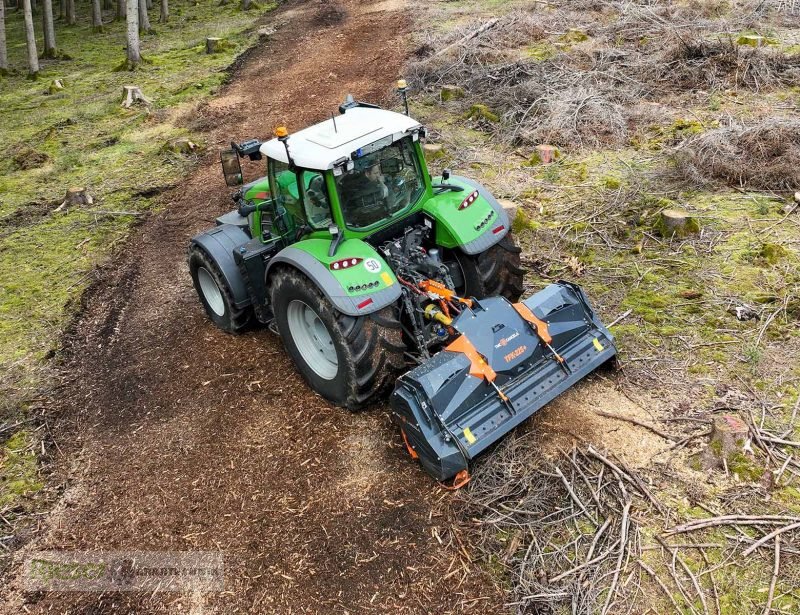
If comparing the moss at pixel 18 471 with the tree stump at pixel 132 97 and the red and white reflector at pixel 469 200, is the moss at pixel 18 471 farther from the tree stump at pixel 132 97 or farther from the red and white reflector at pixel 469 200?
the tree stump at pixel 132 97

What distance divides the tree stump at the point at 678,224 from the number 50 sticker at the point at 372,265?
3.88 metres

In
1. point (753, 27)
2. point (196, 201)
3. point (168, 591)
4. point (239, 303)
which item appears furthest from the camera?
point (753, 27)

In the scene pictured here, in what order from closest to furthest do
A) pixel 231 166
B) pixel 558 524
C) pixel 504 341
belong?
1. pixel 558 524
2. pixel 504 341
3. pixel 231 166

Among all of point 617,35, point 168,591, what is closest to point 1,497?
point 168,591

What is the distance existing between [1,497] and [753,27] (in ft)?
46.8

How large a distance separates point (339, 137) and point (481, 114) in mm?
6307

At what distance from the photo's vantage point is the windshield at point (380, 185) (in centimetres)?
525

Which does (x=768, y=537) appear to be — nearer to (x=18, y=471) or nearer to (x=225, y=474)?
(x=225, y=474)

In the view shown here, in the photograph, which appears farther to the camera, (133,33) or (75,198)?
(133,33)

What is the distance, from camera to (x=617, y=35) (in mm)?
12953

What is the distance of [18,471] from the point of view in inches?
214

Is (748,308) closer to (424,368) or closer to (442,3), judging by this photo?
(424,368)

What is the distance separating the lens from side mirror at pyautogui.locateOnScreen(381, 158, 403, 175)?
5402 mm

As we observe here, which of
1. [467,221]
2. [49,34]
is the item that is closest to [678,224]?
[467,221]
